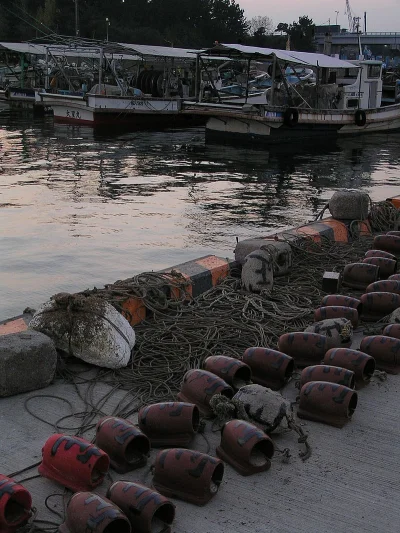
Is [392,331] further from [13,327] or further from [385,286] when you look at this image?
[13,327]

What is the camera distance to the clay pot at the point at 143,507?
285 centimetres

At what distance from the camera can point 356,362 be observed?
165 inches

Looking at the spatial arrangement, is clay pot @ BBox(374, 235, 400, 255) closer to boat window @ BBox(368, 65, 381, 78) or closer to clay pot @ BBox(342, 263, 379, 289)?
clay pot @ BBox(342, 263, 379, 289)

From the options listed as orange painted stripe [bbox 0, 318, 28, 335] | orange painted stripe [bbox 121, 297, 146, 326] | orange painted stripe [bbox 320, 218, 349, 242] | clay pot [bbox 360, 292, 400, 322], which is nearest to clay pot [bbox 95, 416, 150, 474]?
orange painted stripe [bbox 0, 318, 28, 335]

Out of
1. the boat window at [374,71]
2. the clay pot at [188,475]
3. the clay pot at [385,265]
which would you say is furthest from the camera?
the boat window at [374,71]

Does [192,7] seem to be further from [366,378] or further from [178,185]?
[366,378]

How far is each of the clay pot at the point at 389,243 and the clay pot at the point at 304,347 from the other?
9.65ft

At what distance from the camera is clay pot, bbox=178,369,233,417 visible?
151 inches

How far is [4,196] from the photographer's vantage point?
→ 13.5 m

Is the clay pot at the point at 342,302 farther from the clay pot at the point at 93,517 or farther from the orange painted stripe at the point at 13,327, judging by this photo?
the clay pot at the point at 93,517

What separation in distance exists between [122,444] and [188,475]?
0.38 meters

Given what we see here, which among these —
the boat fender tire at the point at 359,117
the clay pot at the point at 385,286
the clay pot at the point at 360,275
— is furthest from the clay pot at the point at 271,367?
the boat fender tire at the point at 359,117

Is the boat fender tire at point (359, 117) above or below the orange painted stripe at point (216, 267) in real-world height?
above

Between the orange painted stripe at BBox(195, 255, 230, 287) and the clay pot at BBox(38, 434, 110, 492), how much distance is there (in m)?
3.01
